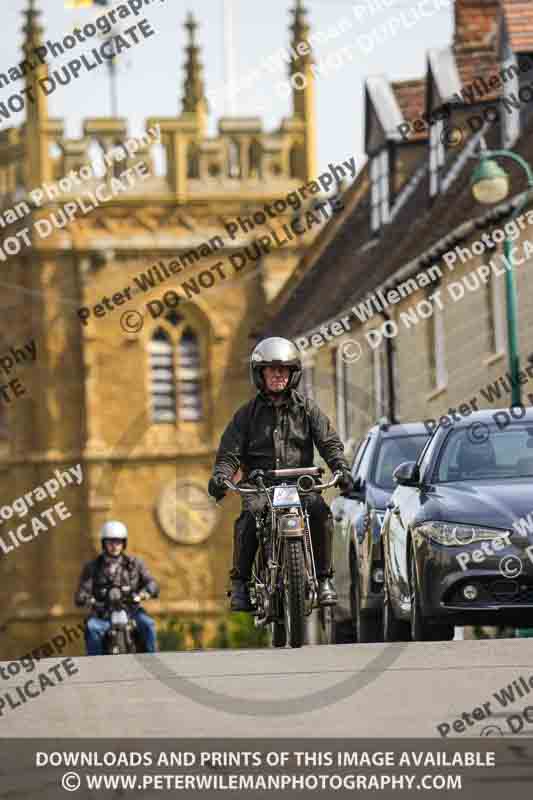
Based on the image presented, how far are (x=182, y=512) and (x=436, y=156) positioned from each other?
1285 inches

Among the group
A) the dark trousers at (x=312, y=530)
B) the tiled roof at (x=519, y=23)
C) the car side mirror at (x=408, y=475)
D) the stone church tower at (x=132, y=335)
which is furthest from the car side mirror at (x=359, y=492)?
the stone church tower at (x=132, y=335)

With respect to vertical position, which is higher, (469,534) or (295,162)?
(295,162)

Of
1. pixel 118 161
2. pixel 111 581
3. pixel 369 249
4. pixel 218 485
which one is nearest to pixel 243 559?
pixel 218 485

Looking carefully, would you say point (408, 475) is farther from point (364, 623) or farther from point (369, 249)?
Answer: point (369, 249)

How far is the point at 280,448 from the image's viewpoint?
52.8 ft

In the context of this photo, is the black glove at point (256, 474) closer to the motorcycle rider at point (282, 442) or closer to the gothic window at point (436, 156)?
the motorcycle rider at point (282, 442)

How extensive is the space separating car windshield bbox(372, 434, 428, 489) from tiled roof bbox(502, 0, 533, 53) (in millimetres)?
15716

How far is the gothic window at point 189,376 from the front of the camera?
75.1m

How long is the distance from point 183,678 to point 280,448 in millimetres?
2127

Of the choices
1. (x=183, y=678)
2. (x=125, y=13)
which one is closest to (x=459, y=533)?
(x=183, y=678)

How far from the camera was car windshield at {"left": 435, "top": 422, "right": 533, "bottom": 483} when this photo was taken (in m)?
17.1

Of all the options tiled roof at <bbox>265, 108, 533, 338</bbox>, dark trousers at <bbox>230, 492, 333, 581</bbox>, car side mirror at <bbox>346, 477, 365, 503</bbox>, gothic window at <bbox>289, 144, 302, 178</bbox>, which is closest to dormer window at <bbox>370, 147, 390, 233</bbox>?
tiled roof at <bbox>265, 108, 533, 338</bbox>

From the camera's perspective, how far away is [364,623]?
2019cm

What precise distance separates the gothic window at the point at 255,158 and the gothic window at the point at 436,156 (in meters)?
30.2
